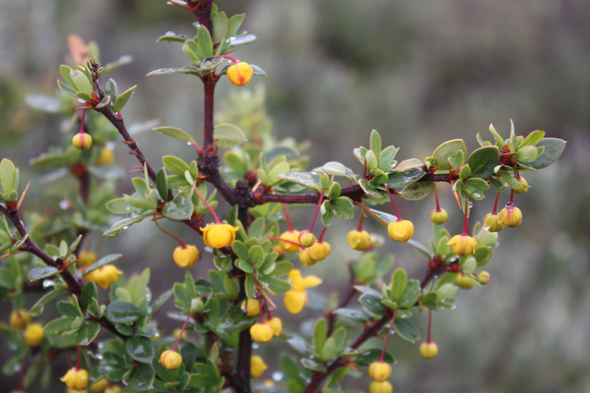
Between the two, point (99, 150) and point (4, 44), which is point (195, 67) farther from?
point (4, 44)

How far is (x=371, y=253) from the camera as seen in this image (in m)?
0.93

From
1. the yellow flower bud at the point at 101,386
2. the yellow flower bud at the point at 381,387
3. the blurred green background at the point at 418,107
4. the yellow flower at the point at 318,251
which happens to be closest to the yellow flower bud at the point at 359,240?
the yellow flower at the point at 318,251

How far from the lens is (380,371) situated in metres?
0.69

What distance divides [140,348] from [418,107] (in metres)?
5.04

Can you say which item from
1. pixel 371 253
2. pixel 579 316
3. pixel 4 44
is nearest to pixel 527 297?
pixel 579 316

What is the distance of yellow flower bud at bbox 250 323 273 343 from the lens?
64 centimetres

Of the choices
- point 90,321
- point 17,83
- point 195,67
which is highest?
point 195,67

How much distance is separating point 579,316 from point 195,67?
7.25 ft

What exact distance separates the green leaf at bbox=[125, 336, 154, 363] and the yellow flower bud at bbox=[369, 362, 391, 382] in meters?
0.35

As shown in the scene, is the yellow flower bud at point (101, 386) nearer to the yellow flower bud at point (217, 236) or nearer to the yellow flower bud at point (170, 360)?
the yellow flower bud at point (170, 360)

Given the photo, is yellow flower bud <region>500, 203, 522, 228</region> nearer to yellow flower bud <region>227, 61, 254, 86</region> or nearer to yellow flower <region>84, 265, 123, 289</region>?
yellow flower bud <region>227, 61, 254, 86</region>

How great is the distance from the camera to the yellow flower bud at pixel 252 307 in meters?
0.67

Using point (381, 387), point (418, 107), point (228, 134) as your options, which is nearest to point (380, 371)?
point (381, 387)

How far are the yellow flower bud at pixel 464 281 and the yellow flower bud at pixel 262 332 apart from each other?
344 mm
